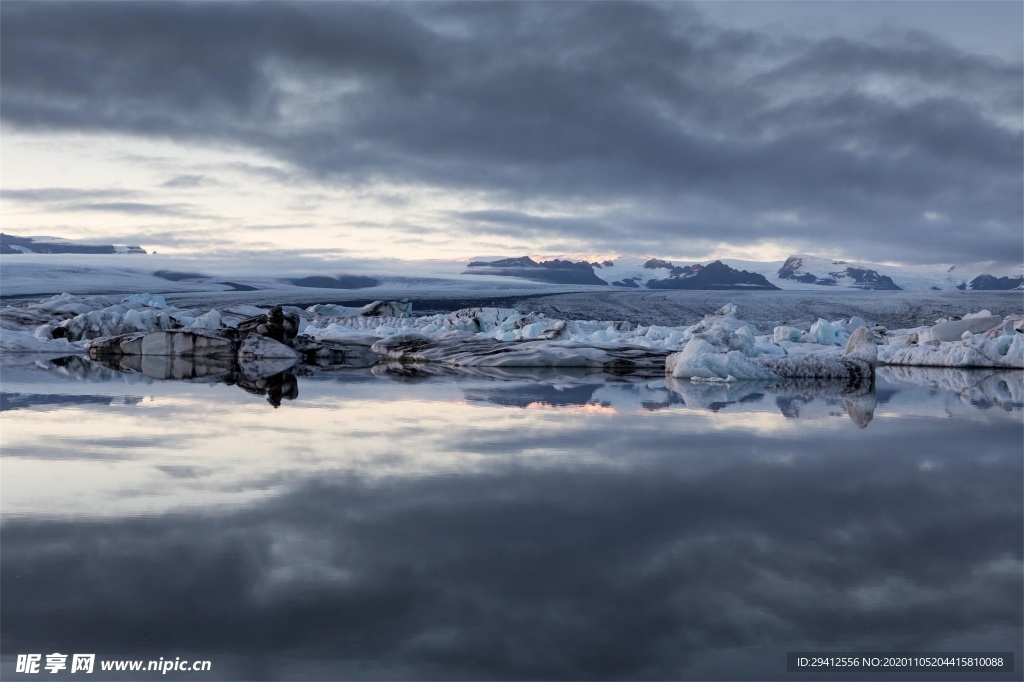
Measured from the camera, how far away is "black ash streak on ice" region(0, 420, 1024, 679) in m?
2.04

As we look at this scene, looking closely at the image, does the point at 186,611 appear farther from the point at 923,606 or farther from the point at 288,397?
the point at 288,397

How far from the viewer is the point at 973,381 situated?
1020cm

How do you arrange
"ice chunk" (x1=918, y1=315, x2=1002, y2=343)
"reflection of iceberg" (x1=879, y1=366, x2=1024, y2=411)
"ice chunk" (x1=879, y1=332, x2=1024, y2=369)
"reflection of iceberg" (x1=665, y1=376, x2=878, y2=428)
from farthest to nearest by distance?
1. "ice chunk" (x1=918, y1=315, x2=1002, y2=343)
2. "ice chunk" (x1=879, y1=332, x2=1024, y2=369)
3. "reflection of iceberg" (x1=879, y1=366, x2=1024, y2=411)
4. "reflection of iceberg" (x1=665, y1=376, x2=878, y2=428)

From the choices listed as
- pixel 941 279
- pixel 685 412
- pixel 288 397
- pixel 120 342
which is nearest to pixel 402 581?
pixel 685 412

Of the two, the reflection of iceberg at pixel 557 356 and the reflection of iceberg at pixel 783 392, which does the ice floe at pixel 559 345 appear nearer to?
the reflection of iceberg at pixel 557 356

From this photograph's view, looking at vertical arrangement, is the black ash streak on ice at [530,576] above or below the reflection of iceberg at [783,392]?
above

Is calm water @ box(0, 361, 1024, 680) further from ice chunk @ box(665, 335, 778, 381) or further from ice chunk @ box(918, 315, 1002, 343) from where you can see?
ice chunk @ box(918, 315, 1002, 343)

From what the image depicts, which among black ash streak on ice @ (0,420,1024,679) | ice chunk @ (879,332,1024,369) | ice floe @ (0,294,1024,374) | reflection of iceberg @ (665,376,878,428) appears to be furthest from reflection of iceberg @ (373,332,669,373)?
black ash streak on ice @ (0,420,1024,679)

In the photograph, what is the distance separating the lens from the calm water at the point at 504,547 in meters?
2.05

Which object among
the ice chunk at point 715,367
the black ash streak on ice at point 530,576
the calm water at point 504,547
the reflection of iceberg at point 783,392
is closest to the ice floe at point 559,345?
the ice chunk at point 715,367

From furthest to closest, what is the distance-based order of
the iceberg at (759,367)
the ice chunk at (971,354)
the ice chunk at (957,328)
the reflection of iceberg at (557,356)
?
the ice chunk at (957,328)
the ice chunk at (971,354)
the reflection of iceberg at (557,356)
the iceberg at (759,367)

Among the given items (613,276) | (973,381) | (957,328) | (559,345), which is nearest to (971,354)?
(973,381)

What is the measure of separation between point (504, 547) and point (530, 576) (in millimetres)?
271

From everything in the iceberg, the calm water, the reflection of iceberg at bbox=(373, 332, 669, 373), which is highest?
the calm water
